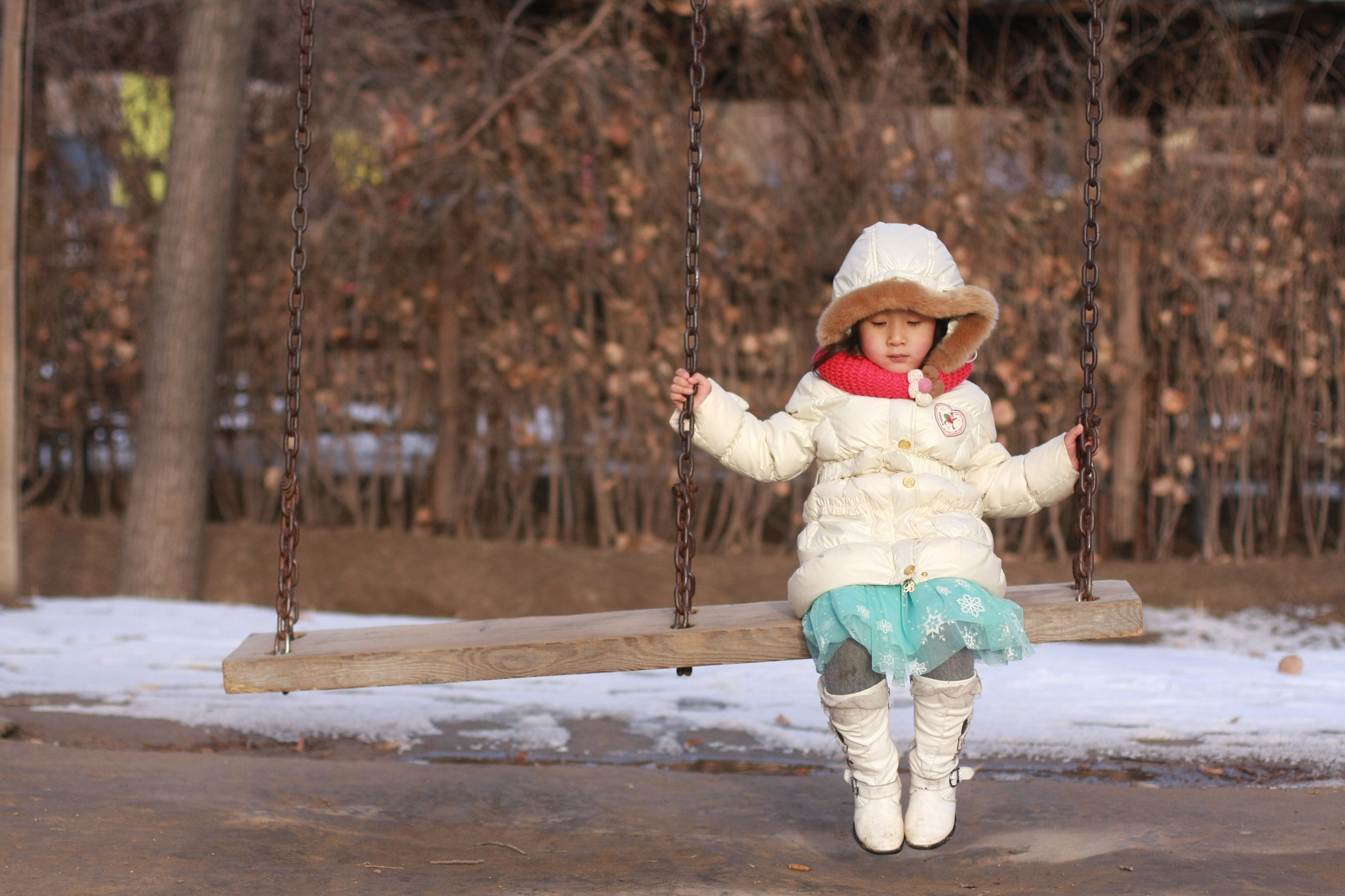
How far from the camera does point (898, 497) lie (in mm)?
2957

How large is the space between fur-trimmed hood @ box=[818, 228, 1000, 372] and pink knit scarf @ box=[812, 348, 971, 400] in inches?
1.6

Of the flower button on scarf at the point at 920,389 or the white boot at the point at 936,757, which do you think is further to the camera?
the flower button on scarf at the point at 920,389

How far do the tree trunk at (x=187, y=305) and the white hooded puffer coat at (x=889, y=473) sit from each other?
449 centimetres

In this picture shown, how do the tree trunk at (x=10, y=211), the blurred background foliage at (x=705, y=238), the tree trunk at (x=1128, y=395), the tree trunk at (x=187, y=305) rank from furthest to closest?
the tree trunk at (x=1128, y=395), the blurred background foliage at (x=705, y=238), the tree trunk at (x=187, y=305), the tree trunk at (x=10, y=211)

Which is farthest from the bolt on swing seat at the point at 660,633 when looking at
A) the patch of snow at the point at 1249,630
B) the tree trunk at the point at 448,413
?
the tree trunk at the point at 448,413

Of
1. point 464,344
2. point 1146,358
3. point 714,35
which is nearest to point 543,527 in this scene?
point 464,344

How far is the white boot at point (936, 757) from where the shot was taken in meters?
2.88

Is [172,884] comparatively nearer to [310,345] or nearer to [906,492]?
[906,492]

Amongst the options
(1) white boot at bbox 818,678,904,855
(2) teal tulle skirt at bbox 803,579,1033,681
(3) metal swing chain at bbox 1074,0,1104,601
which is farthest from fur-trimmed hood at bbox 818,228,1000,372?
(1) white boot at bbox 818,678,904,855

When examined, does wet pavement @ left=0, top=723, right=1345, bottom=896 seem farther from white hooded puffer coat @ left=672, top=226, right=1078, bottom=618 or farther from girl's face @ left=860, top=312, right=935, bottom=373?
girl's face @ left=860, top=312, right=935, bottom=373

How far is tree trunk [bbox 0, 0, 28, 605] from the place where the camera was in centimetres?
618

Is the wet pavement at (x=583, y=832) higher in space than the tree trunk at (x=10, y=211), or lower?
lower

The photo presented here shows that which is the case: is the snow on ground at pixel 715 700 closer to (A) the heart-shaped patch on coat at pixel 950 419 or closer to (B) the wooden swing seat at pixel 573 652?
(B) the wooden swing seat at pixel 573 652

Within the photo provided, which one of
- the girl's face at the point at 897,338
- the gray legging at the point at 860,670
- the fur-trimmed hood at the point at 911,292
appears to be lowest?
the gray legging at the point at 860,670
